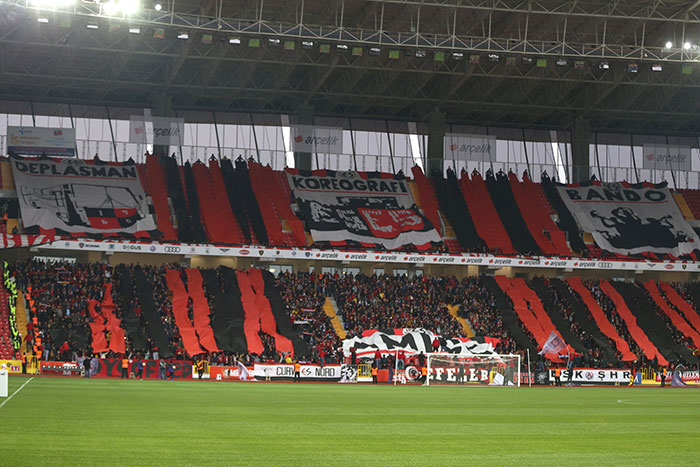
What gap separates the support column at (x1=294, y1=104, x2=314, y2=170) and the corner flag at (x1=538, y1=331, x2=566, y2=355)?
67.0ft

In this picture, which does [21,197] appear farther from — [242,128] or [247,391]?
[247,391]

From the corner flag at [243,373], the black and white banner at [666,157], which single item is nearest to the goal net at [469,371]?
the corner flag at [243,373]

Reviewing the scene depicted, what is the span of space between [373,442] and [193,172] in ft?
141

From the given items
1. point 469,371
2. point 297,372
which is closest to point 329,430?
point 469,371

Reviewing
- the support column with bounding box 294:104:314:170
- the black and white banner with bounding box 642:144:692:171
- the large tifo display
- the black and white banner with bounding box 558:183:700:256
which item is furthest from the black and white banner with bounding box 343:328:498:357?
the black and white banner with bounding box 642:144:692:171

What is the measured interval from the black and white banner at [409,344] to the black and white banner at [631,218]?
15632mm

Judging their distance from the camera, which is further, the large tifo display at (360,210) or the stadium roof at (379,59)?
the large tifo display at (360,210)

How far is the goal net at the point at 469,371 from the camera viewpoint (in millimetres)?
38688

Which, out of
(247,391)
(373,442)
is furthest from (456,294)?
(373,442)

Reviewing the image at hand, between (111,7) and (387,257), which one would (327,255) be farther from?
(111,7)

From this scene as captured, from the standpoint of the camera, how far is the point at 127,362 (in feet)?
124

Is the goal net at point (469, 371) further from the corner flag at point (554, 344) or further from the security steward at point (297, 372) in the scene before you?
the security steward at point (297, 372)

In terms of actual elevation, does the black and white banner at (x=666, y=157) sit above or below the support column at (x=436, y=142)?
below

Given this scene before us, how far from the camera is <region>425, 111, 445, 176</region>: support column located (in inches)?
2324
